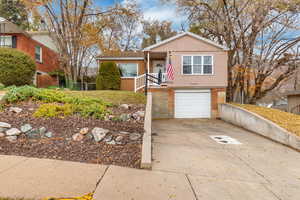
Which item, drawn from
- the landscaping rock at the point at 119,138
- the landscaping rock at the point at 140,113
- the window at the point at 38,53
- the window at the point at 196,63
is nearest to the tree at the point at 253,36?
the window at the point at 196,63

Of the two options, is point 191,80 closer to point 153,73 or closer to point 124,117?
point 153,73

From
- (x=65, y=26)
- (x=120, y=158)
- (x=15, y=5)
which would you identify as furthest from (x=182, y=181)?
(x=15, y=5)

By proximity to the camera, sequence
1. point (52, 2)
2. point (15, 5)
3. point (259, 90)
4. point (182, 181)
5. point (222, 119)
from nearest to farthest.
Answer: point (182, 181)
point (222, 119)
point (52, 2)
point (259, 90)
point (15, 5)

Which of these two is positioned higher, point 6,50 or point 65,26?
point 65,26

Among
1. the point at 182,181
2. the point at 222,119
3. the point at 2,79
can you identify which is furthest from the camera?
the point at 222,119

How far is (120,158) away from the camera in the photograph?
3.63 meters

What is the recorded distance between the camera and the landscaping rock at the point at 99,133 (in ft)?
14.3

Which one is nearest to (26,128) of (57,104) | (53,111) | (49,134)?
(49,134)

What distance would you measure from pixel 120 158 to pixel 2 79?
9707 mm

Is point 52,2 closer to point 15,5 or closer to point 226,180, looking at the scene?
point 15,5

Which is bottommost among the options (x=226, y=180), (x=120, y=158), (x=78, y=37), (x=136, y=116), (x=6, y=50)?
(x=226, y=180)

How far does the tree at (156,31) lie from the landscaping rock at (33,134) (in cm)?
2249

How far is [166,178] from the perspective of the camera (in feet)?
9.95

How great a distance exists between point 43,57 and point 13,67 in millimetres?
7417
